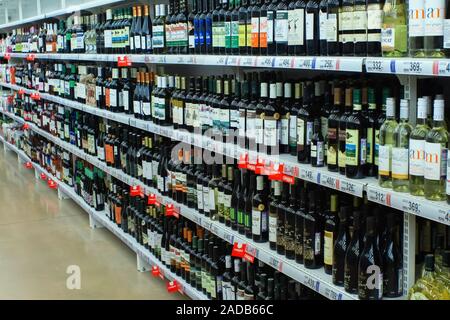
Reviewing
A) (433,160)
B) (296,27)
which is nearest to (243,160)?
(296,27)

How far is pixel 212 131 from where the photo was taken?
3.41 m

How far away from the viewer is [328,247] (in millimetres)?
2539

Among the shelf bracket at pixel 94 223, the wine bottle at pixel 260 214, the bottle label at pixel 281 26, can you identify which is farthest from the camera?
the shelf bracket at pixel 94 223

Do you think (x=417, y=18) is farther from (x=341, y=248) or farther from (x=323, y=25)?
(x=341, y=248)

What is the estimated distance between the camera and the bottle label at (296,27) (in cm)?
256

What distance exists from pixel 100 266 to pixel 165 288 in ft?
2.23

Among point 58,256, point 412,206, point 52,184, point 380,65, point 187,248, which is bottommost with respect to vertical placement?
point 58,256

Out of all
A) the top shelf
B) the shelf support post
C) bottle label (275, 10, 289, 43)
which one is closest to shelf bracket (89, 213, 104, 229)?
the top shelf

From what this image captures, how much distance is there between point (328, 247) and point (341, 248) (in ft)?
0.32

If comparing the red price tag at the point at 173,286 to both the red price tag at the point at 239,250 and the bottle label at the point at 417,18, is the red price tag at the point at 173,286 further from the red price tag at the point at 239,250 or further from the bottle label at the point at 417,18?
the bottle label at the point at 417,18

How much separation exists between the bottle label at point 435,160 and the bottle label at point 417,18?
0.37 metres

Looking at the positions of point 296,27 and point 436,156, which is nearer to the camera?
point 436,156

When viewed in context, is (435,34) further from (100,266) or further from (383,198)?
(100,266)

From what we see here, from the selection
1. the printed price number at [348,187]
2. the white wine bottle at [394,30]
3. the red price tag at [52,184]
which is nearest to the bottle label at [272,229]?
the printed price number at [348,187]
